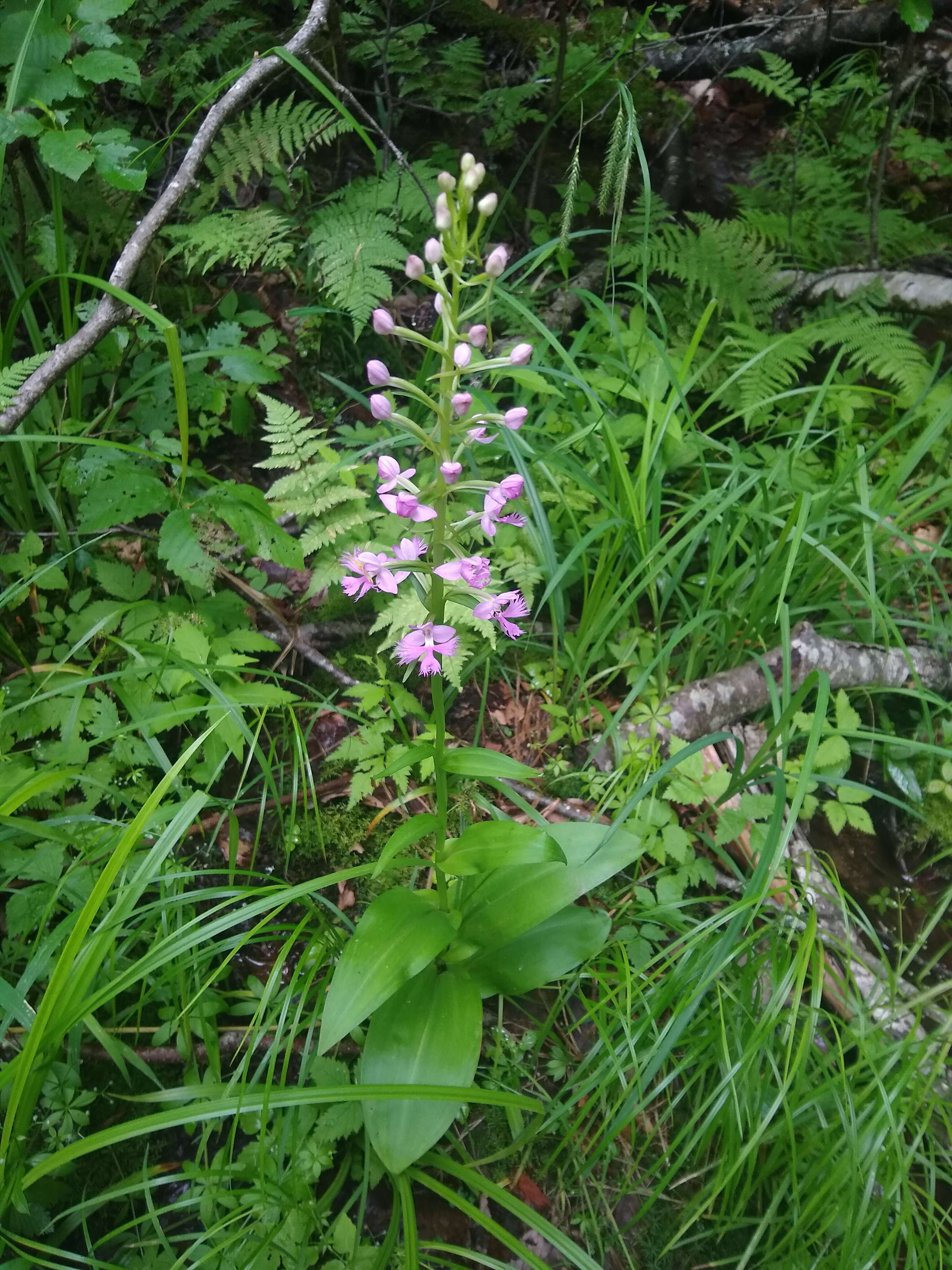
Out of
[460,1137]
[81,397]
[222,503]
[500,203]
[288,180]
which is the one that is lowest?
[460,1137]

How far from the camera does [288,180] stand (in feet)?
10.2

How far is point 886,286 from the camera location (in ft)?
10.9

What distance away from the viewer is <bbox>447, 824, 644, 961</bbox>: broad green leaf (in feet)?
5.07

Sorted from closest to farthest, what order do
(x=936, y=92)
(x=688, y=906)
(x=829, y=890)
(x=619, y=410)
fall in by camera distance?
(x=688, y=906), (x=829, y=890), (x=619, y=410), (x=936, y=92)

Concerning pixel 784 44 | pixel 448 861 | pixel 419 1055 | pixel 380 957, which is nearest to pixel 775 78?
pixel 784 44

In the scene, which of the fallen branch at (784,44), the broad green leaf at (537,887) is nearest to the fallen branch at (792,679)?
the broad green leaf at (537,887)

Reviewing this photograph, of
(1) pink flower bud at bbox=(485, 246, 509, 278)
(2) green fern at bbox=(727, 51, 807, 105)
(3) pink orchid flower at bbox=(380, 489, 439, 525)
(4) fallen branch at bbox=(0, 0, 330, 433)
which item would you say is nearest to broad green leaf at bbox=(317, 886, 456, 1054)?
(3) pink orchid flower at bbox=(380, 489, 439, 525)

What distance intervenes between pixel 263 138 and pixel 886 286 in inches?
110

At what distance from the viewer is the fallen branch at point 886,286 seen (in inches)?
126

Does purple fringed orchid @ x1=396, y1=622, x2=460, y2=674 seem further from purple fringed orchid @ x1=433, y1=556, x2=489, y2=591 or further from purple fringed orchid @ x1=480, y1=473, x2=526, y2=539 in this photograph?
purple fringed orchid @ x1=480, y1=473, x2=526, y2=539

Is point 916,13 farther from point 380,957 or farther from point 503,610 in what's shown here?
point 380,957

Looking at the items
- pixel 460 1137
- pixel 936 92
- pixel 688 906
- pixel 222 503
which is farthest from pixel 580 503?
pixel 936 92

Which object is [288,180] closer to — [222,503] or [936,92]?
[222,503]

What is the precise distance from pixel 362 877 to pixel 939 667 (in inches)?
84.9
